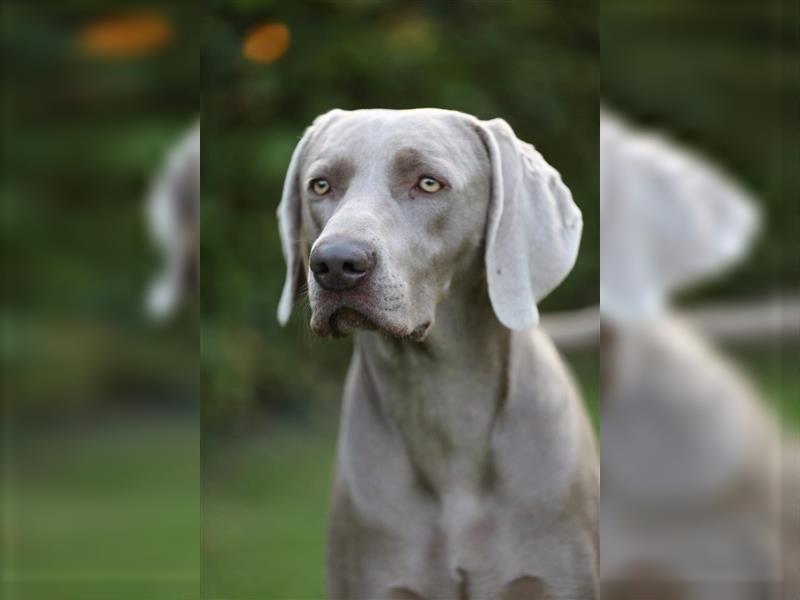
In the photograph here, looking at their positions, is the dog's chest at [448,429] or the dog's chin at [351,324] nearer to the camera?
the dog's chin at [351,324]

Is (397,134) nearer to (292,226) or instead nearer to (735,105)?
(292,226)

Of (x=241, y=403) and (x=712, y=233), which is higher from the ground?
A: (x=712, y=233)

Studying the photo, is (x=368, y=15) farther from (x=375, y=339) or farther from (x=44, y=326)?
(x=44, y=326)

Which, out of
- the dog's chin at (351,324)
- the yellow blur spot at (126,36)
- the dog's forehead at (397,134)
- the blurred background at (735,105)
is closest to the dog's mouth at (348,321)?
the dog's chin at (351,324)

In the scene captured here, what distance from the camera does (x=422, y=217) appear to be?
6.88ft

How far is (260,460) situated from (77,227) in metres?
0.75

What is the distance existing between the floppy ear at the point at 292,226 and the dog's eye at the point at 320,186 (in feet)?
0.37

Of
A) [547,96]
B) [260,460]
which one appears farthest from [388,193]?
[260,460]

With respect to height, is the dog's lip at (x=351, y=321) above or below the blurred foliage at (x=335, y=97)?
below

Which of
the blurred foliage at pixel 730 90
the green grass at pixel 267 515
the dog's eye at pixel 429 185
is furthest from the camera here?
the green grass at pixel 267 515

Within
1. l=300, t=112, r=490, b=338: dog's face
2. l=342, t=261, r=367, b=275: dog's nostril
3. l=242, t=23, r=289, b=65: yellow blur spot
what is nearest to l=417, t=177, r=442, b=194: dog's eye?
l=300, t=112, r=490, b=338: dog's face

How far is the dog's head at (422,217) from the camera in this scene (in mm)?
2016

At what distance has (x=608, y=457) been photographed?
2336mm

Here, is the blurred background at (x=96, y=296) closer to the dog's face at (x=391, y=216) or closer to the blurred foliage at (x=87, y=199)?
the blurred foliage at (x=87, y=199)
